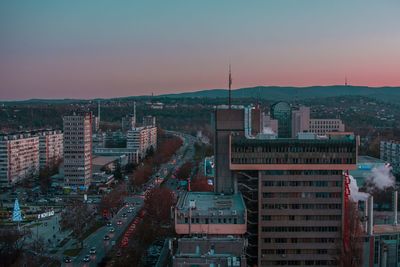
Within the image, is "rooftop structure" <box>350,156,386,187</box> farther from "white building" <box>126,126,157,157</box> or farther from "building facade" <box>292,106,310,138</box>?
"white building" <box>126,126,157,157</box>

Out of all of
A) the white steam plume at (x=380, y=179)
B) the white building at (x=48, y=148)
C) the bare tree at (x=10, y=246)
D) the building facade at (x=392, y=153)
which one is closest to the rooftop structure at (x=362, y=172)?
the white steam plume at (x=380, y=179)

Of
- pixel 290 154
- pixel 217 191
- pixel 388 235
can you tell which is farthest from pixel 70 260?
pixel 388 235

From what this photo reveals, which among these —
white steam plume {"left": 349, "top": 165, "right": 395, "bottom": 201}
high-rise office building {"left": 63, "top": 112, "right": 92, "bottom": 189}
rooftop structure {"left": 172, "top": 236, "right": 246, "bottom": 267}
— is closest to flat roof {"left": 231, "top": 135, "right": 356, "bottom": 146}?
rooftop structure {"left": 172, "top": 236, "right": 246, "bottom": 267}

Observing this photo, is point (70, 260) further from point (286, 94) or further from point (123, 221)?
point (286, 94)

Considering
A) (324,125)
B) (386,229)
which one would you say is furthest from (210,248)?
(324,125)

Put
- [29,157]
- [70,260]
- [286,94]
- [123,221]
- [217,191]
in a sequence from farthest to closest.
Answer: [286,94]
[29,157]
[123,221]
[70,260]
[217,191]
